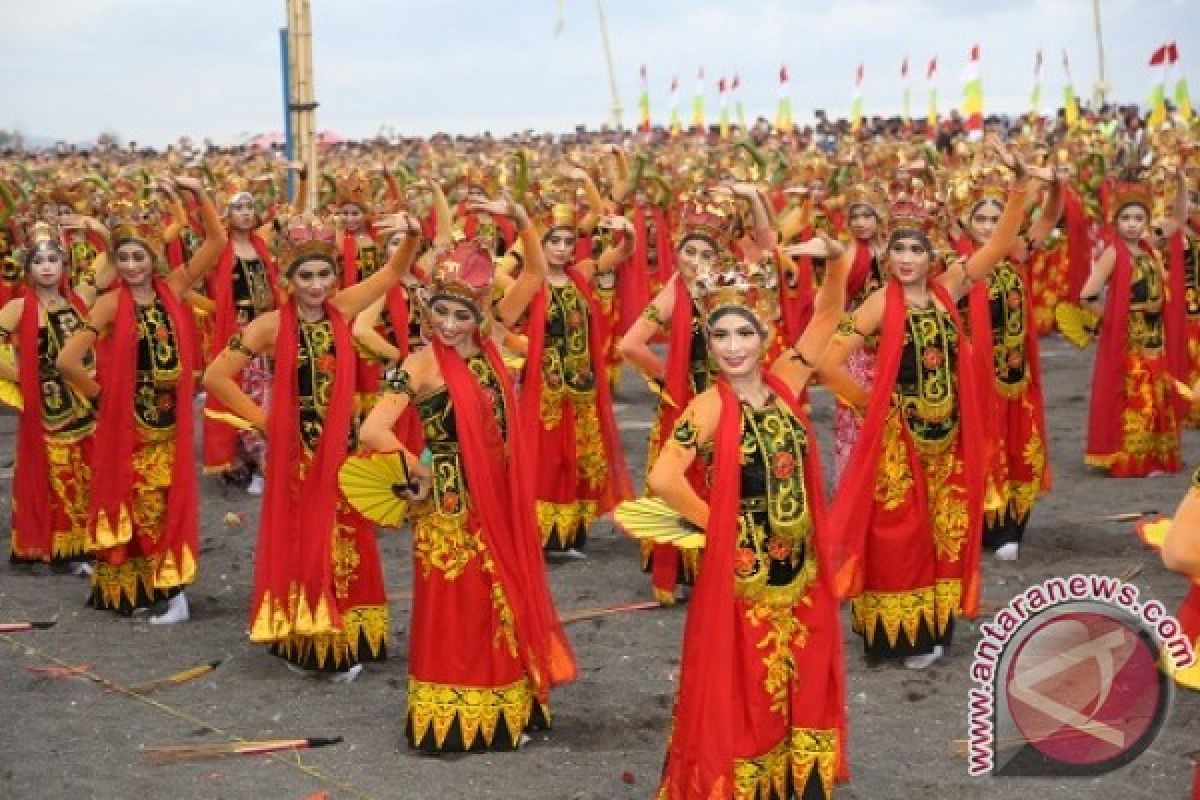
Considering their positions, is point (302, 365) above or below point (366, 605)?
above

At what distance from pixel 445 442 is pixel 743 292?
1.43 m

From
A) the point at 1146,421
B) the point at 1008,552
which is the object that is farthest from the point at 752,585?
the point at 1146,421

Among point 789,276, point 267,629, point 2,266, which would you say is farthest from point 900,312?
point 2,266

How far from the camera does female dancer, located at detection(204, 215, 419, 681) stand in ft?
22.1

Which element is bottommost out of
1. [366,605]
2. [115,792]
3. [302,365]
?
[115,792]

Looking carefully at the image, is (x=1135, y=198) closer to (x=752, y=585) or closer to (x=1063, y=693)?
(x=1063, y=693)

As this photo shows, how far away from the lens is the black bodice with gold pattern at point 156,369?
7.90 meters

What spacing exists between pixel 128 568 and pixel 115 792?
2.39 meters

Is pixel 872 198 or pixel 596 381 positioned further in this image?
pixel 872 198

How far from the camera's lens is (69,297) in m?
8.95

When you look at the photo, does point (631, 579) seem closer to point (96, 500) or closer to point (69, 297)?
point (96, 500)

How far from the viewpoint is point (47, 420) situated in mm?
8805

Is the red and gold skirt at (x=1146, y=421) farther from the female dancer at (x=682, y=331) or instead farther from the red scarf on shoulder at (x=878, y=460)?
the red scarf on shoulder at (x=878, y=460)

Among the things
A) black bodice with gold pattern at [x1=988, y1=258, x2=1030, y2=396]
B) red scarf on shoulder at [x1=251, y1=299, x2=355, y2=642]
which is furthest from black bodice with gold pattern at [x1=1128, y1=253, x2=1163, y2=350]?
red scarf on shoulder at [x1=251, y1=299, x2=355, y2=642]
